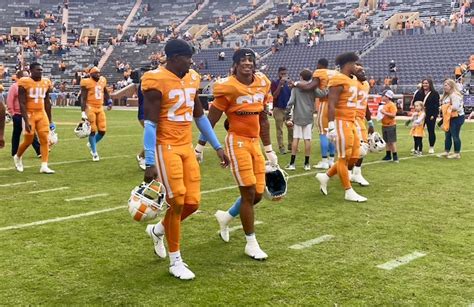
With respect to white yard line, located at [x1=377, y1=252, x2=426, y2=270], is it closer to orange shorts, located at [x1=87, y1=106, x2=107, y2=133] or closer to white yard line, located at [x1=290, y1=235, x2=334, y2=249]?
white yard line, located at [x1=290, y1=235, x2=334, y2=249]

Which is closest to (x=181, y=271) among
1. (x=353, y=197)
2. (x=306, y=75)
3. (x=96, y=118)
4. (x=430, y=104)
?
(x=353, y=197)

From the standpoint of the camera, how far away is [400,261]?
4.60 m

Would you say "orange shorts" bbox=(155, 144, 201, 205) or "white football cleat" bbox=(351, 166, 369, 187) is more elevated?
"orange shorts" bbox=(155, 144, 201, 205)

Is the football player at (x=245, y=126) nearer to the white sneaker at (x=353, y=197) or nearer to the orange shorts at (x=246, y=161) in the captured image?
the orange shorts at (x=246, y=161)

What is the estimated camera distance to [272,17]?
44.2 m

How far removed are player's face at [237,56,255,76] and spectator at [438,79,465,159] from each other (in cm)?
760

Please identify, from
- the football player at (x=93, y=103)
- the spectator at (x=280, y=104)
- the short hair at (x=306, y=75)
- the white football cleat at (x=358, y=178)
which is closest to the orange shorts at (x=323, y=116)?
the short hair at (x=306, y=75)

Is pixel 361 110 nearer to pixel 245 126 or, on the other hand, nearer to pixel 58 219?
pixel 245 126

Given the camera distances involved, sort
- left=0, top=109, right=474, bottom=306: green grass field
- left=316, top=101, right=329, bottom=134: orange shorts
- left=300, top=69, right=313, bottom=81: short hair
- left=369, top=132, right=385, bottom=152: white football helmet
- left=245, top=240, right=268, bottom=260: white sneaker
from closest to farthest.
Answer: left=0, top=109, right=474, bottom=306: green grass field, left=245, top=240, right=268, bottom=260: white sneaker, left=369, top=132, right=385, bottom=152: white football helmet, left=316, top=101, right=329, bottom=134: orange shorts, left=300, top=69, right=313, bottom=81: short hair

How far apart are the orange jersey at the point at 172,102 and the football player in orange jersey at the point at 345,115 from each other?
9.60 feet

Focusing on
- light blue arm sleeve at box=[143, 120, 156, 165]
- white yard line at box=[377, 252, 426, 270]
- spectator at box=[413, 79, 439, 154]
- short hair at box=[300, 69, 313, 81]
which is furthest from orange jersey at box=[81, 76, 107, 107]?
white yard line at box=[377, 252, 426, 270]

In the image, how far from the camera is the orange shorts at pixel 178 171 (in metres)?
4.14

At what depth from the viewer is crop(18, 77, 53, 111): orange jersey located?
8602 mm

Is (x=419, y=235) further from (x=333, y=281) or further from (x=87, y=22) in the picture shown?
(x=87, y=22)
